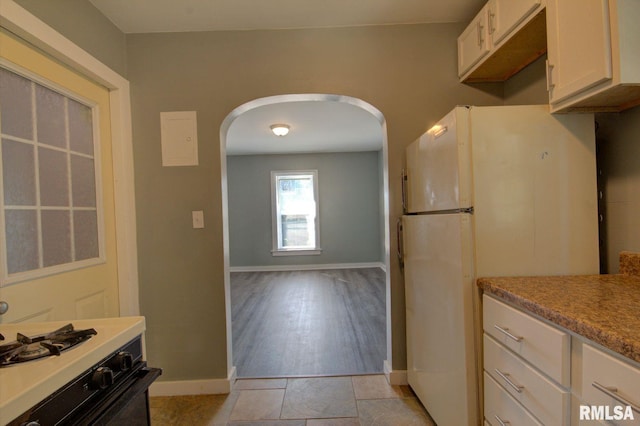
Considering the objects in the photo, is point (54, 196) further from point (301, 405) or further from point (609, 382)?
point (609, 382)

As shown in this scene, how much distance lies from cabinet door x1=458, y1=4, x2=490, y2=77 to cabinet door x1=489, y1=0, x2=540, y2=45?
5 cm

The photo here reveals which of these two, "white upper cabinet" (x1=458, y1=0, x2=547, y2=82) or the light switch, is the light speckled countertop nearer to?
"white upper cabinet" (x1=458, y1=0, x2=547, y2=82)

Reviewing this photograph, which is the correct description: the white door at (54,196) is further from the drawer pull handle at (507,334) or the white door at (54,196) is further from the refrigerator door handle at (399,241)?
the drawer pull handle at (507,334)

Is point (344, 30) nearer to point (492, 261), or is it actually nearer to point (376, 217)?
point (492, 261)

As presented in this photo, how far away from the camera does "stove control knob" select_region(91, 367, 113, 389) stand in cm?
75

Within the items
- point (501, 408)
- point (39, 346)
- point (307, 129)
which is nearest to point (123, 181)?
point (39, 346)

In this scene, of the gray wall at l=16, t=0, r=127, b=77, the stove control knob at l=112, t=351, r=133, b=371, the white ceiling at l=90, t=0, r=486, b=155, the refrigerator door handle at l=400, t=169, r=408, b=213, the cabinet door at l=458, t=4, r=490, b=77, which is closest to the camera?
the stove control knob at l=112, t=351, r=133, b=371

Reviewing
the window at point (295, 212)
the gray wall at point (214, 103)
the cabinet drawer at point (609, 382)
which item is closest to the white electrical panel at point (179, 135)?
the gray wall at point (214, 103)

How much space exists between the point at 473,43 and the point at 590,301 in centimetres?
153

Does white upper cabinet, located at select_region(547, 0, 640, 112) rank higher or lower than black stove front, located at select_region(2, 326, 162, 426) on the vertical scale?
higher

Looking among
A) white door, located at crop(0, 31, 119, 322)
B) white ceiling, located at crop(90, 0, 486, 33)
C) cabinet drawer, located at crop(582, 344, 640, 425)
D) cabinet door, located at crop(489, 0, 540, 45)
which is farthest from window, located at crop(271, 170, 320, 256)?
cabinet drawer, located at crop(582, 344, 640, 425)

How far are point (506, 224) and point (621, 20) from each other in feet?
2.48

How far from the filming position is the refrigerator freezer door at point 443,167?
4.15ft

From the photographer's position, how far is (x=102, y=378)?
76 cm
